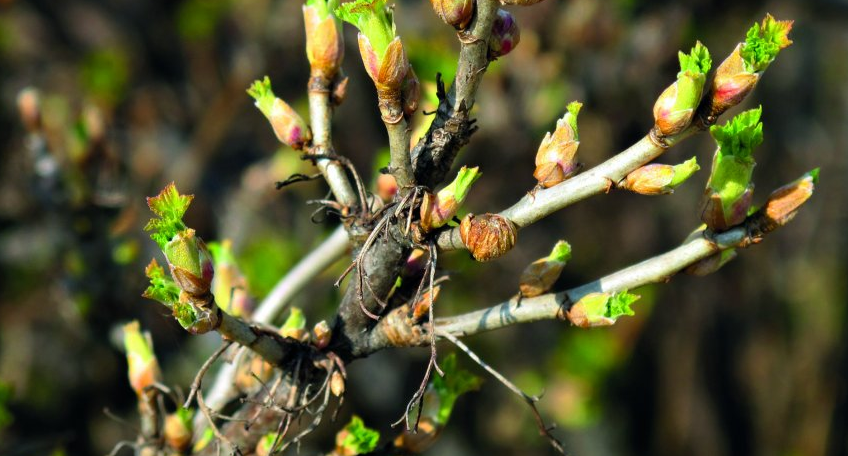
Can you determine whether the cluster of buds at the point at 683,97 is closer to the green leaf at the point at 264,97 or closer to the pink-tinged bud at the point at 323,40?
the pink-tinged bud at the point at 323,40

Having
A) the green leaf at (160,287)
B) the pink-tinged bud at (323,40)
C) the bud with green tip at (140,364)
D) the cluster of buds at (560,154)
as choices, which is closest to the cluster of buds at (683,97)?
the cluster of buds at (560,154)

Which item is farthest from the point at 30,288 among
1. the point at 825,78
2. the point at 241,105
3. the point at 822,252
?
the point at 825,78

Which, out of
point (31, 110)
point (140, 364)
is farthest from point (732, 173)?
point (31, 110)

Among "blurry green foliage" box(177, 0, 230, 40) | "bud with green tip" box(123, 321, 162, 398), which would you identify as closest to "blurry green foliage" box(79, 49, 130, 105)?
"blurry green foliage" box(177, 0, 230, 40)

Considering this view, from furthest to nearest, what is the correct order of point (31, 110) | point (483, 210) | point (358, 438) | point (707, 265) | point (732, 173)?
point (483, 210), point (31, 110), point (358, 438), point (707, 265), point (732, 173)

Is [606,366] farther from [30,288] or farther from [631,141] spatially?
[30,288]

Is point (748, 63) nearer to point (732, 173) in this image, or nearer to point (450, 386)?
point (732, 173)

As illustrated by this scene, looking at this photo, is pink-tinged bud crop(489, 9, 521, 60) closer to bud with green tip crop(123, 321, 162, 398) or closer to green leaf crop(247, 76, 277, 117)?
green leaf crop(247, 76, 277, 117)
